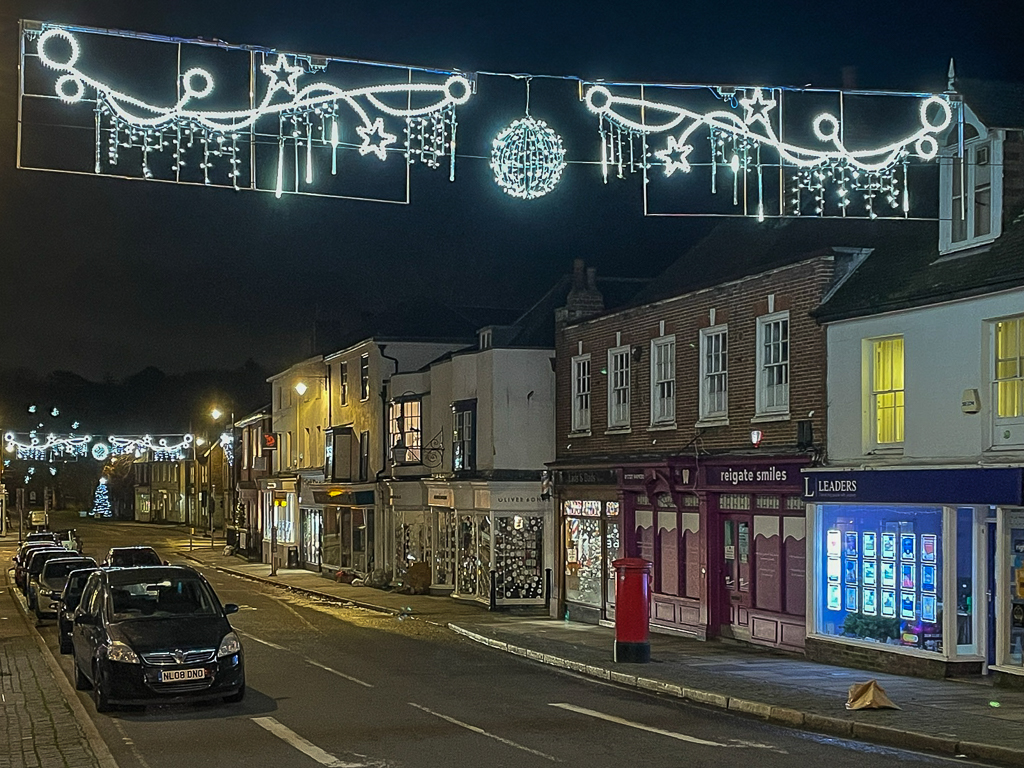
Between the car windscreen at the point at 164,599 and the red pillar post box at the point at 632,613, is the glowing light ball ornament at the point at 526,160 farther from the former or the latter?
the red pillar post box at the point at 632,613

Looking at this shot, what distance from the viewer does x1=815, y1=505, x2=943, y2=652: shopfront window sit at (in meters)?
19.1

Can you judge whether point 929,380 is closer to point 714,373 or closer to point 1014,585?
point 1014,585

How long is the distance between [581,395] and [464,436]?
6.60m

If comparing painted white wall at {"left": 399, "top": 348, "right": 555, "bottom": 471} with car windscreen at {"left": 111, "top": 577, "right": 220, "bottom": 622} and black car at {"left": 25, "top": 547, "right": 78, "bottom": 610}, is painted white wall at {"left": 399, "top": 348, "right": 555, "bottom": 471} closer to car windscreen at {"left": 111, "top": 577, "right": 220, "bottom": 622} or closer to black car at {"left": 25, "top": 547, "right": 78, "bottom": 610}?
black car at {"left": 25, "top": 547, "right": 78, "bottom": 610}

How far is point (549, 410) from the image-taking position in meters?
35.2

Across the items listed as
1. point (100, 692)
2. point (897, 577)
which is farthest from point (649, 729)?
point (897, 577)

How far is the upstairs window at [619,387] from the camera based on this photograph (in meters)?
28.5

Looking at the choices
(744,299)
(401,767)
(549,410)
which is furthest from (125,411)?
(401,767)

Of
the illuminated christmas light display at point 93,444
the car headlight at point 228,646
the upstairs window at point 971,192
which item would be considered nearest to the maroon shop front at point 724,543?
the upstairs window at point 971,192

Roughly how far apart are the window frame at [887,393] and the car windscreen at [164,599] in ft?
34.1

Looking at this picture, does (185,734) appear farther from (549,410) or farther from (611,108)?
(549,410)

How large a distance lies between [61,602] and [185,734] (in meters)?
11.9

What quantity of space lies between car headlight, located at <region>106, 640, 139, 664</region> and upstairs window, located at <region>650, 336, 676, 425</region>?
1346 centimetres

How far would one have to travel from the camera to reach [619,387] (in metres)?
28.8
